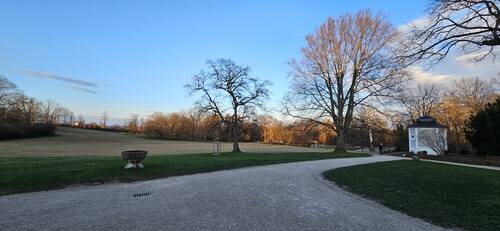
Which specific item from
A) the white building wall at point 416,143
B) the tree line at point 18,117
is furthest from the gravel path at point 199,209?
the tree line at point 18,117

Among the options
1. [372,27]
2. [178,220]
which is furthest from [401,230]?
[372,27]

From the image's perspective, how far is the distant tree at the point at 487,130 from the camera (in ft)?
91.8

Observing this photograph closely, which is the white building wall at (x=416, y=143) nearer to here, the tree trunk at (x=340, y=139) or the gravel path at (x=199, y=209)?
the tree trunk at (x=340, y=139)

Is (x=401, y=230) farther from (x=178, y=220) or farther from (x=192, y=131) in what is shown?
(x=192, y=131)

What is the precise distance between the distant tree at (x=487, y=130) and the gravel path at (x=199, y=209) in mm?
25899

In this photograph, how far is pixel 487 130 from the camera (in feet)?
93.6

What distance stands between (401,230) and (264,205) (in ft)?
9.83

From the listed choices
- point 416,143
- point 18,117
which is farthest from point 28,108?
point 416,143

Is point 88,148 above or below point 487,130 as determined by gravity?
below

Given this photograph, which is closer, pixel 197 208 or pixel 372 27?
pixel 197 208

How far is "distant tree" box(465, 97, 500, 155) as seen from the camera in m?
28.0

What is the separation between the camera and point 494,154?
93.4 ft

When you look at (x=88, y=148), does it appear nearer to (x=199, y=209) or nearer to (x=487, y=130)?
(x=199, y=209)

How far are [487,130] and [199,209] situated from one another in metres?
31.3
